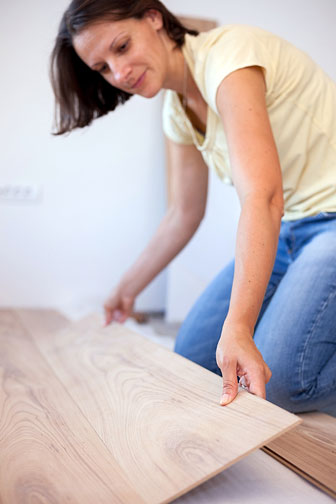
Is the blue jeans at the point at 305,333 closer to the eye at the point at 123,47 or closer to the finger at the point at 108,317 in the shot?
the finger at the point at 108,317

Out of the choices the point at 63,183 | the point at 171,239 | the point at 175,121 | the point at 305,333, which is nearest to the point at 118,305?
the point at 171,239

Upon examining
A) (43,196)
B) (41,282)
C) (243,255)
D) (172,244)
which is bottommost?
(41,282)

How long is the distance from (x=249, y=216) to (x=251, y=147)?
0.52 ft

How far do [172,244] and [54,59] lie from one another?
0.70 m

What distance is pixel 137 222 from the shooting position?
3402mm

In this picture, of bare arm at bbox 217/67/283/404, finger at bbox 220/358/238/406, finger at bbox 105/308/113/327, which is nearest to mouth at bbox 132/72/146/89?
bare arm at bbox 217/67/283/404

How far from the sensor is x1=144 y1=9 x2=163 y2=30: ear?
134 cm

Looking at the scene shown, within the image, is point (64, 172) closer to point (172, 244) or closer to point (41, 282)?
point (41, 282)

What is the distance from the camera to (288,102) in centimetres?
125

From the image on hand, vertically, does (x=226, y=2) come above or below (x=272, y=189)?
above

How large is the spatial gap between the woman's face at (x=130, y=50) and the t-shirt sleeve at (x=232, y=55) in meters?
0.18

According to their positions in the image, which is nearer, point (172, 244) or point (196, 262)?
point (172, 244)

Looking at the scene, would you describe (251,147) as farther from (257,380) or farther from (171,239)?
(171,239)

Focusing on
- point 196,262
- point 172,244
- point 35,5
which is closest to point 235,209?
point 196,262
